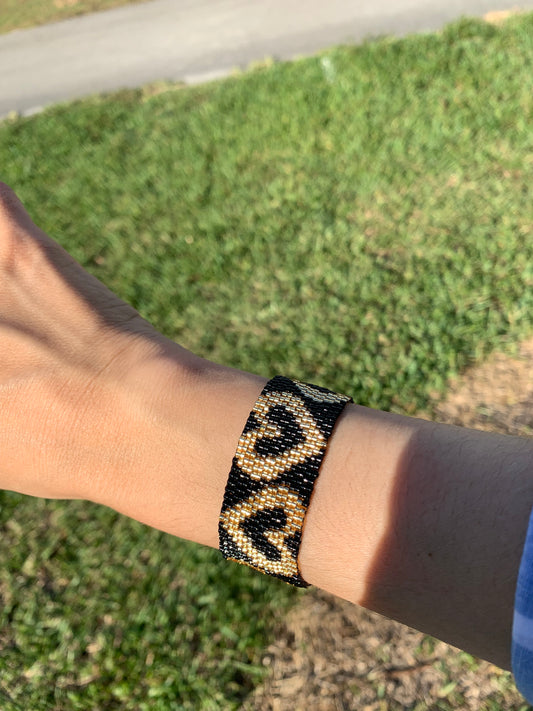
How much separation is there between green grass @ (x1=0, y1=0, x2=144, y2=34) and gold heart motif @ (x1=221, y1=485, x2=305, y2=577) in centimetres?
1387

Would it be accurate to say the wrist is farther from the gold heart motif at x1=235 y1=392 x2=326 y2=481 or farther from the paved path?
the paved path

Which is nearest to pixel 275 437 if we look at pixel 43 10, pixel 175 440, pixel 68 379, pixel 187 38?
pixel 175 440

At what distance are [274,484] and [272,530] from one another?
10cm

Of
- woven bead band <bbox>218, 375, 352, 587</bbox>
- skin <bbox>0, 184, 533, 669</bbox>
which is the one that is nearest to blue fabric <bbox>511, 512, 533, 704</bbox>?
skin <bbox>0, 184, 533, 669</bbox>

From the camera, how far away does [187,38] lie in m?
9.62

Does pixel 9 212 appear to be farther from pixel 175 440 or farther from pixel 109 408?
pixel 175 440

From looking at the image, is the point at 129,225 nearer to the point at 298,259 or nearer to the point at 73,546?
the point at 298,259

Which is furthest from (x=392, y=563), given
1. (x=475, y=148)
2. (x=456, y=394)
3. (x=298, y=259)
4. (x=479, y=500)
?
(x=475, y=148)

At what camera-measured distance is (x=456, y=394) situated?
10.6 feet

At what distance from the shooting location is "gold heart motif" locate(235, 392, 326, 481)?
4.27ft

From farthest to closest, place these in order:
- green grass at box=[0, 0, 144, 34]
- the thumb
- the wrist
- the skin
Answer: green grass at box=[0, 0, 144, 34]
the thumb
the wrist
the skin

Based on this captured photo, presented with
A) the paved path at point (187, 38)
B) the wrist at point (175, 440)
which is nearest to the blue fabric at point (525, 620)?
the wrist at point (175, 440)

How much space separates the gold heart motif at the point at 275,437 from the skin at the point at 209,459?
0.05 metres

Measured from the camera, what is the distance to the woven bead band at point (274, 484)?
1282 mm
